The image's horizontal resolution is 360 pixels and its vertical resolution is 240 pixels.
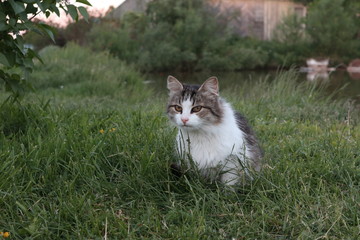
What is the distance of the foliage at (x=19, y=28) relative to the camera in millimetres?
2617

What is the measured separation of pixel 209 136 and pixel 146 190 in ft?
1.66

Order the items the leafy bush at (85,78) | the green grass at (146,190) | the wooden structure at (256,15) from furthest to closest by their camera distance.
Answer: the wooden structure at (256,15) < the leafy bush at (85,78) < the green grass at (146,190)

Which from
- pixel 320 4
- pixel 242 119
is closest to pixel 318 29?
pixel 320 4

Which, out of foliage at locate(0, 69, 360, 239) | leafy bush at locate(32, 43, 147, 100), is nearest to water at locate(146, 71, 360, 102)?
leafy bush at locate(32, 43, 147, 100)

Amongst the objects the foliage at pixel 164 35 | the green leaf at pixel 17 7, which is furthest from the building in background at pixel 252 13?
the green leaf at pixel 17 7

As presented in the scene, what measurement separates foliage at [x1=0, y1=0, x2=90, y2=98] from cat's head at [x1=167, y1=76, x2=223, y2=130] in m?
0.82

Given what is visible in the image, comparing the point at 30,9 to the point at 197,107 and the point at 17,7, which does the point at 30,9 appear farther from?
the point at 197,107

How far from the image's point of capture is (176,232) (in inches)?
82.0

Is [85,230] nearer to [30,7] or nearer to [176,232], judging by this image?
[176,232]

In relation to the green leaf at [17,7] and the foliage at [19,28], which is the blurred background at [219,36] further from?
the green leaf at [17,7]

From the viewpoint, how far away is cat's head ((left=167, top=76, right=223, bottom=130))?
2551mm

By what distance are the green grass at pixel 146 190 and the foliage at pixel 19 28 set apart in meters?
0.41

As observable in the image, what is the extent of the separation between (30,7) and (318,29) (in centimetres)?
2001

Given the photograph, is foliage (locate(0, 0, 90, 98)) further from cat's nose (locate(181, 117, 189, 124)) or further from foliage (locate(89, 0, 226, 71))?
foliage (locate(89, 0, 226, 71))
